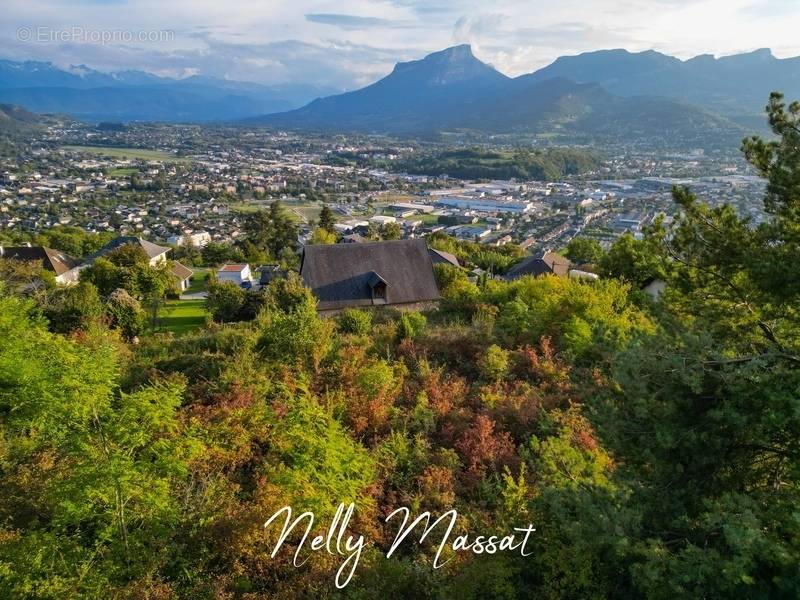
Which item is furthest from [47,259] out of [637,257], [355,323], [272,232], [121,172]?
[121,172]

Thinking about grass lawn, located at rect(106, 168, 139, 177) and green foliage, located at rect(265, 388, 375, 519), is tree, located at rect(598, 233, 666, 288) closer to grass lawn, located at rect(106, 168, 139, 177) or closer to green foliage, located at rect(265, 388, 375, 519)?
green foliage, located at rect(265, 388, 375, 519)

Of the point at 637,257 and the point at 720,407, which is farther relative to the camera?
the point at 637,257

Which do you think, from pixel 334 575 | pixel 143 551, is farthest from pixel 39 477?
pixel 334 575

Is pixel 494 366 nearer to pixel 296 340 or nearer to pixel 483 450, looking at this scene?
pixel 483 450

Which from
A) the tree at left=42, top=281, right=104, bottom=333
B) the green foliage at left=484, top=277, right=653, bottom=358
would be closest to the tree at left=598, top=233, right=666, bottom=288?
the green foliage at left=484, top=277, right=653, bottom=358

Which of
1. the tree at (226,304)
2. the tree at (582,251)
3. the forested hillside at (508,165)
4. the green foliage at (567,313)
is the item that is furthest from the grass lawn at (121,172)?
the green foliage at (567,313)

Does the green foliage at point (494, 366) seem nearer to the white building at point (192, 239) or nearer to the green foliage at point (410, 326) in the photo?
the green foliage at point (410, 326)
